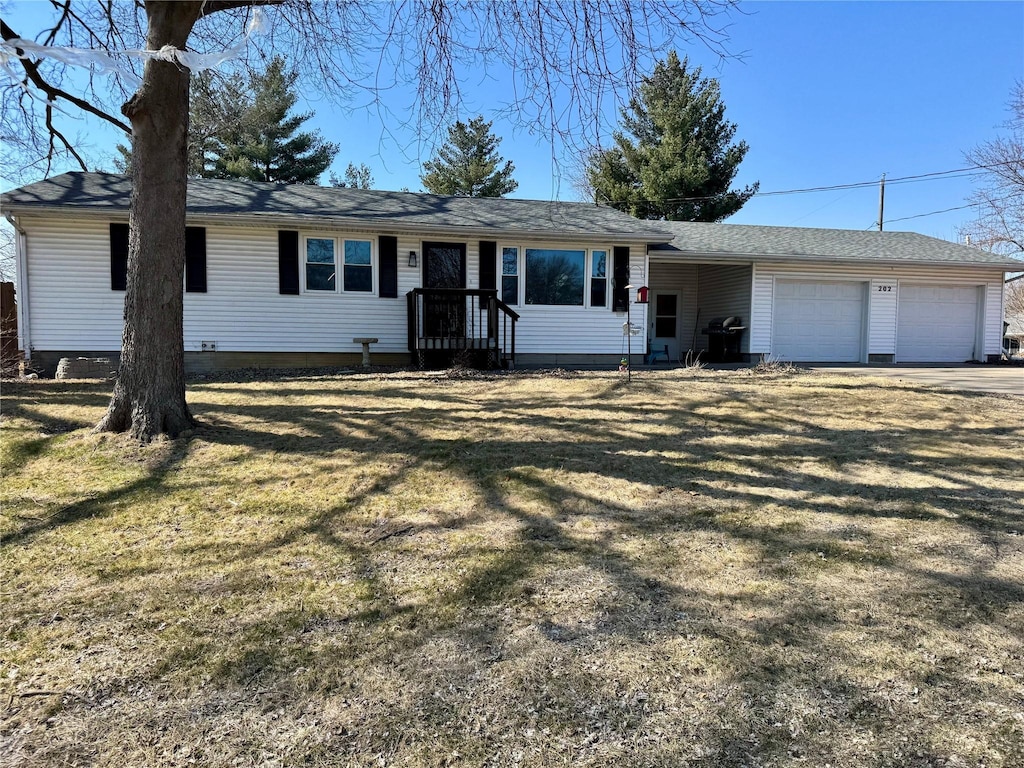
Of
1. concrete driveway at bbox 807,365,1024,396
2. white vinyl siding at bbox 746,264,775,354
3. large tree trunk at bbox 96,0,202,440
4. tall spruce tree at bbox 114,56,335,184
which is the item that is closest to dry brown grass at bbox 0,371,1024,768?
large tree trunk at bbox 96,0,202,440

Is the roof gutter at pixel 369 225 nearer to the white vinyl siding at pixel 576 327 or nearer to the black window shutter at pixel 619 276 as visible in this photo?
the black window shutter at pixel 619 276

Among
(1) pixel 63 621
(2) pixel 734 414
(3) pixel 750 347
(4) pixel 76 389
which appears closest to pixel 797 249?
(3) pixel 750 347

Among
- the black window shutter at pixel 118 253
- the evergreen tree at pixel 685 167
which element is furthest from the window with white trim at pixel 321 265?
the evergreen tree at pixel 685 167

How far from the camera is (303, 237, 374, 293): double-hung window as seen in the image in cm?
1160

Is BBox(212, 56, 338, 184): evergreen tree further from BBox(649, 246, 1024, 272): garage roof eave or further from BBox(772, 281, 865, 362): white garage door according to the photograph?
BBox(772, 281, 865, 362): white garage door

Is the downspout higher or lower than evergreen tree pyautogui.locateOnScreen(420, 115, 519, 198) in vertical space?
lower

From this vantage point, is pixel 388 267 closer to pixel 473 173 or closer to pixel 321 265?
pixel 321 265

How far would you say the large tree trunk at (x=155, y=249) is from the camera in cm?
530

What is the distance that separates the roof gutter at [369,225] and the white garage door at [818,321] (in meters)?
4.10

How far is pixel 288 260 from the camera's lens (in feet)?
37.6

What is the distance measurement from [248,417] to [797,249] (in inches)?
503

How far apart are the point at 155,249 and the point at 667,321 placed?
1325 cm


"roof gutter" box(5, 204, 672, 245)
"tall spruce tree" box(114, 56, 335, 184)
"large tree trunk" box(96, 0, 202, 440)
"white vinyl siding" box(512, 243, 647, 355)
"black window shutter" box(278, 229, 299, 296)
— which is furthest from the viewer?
"tall spruce tree" box(114, 56, 335, 184)

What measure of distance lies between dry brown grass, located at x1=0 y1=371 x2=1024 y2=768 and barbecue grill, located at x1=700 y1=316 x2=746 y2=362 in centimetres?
890
